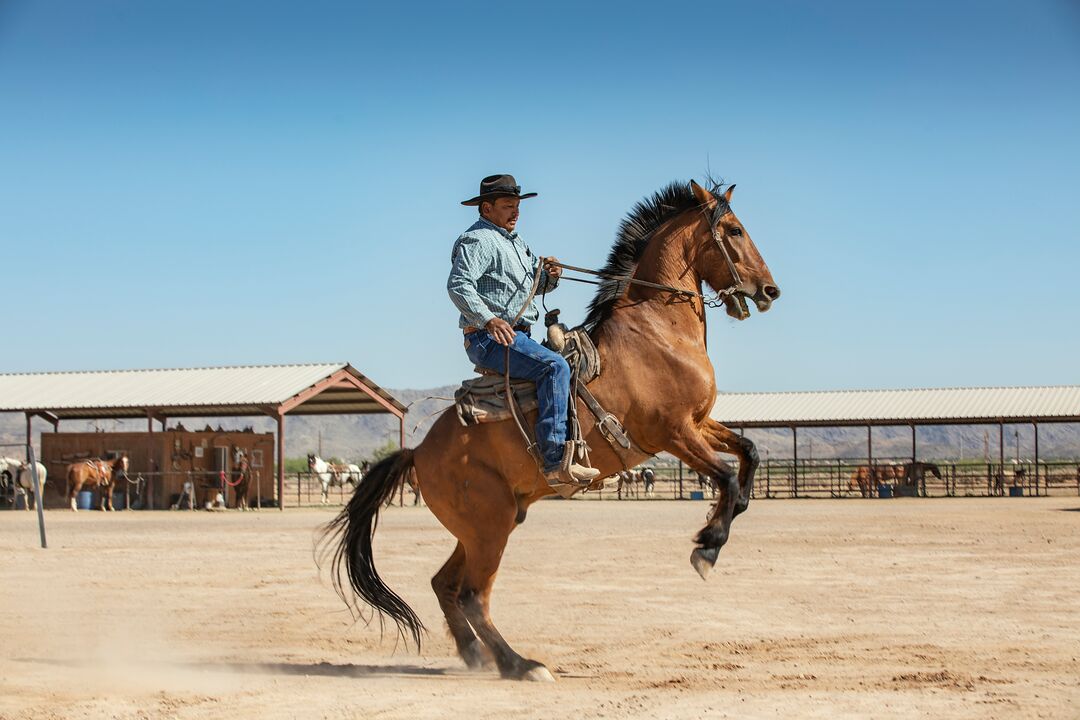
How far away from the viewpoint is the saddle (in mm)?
7375

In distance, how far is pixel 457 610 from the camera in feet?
25.4

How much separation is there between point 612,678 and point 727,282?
2650 millimetres

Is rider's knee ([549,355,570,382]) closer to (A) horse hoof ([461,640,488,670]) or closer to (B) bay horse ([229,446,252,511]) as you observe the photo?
(A) horse hoof ([461,640,488,670])

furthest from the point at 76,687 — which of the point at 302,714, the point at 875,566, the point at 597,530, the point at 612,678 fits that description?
the point at 597,530

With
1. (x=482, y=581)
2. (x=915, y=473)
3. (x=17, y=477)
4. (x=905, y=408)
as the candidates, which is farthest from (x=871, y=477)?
(x=482, y=581)

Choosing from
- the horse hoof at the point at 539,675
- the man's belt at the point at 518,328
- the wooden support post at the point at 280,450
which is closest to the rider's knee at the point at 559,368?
the man's belt at the point at 518,328

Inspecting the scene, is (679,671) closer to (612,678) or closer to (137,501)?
(612,678)

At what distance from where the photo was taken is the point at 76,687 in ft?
22.4

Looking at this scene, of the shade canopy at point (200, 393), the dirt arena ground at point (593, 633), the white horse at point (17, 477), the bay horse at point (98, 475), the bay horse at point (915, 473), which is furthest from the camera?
the bay horse at point (915, 473)

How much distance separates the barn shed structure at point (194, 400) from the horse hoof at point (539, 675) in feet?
78.5

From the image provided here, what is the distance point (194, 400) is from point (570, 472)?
29345 millimetres

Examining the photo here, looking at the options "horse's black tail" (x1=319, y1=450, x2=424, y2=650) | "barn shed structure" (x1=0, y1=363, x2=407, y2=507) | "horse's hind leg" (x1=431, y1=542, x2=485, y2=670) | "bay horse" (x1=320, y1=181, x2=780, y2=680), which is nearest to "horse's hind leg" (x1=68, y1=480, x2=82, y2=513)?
"barn shed structure" (x1=0, y1=363, x2=407, y2=507)

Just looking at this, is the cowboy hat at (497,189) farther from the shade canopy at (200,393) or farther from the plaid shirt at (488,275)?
the shade canopy at (200,393)

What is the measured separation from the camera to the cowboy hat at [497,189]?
7.57 metres
